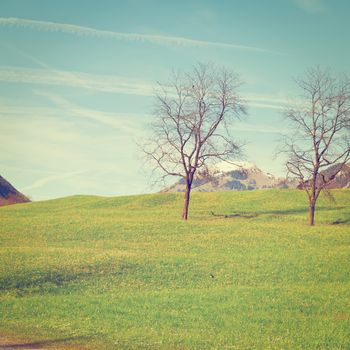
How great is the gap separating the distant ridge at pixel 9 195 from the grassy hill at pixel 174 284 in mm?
68424

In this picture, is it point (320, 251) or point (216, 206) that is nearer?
point (320, 251)

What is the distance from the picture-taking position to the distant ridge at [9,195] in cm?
12200

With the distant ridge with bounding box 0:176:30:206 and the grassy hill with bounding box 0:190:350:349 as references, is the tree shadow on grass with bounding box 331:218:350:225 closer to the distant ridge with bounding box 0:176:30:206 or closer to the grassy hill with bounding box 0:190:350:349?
the grassy hill with bounding box 0:190:350:349

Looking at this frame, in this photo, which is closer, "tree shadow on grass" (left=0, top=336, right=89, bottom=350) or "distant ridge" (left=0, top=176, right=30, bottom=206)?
"tree shadow on grass" (left=0, top=336, right=89, bottom=350)

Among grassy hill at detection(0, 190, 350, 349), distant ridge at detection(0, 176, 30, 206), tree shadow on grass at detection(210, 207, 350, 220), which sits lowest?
grassy hill at detection(0, 190, 350, 349)

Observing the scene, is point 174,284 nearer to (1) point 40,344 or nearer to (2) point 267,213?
(1) point 40,344

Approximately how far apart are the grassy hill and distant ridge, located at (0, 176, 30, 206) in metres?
68.4

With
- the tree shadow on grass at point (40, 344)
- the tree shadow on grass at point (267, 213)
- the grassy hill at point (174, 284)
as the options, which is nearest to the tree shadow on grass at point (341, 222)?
the grassy hill at point (174, 284)

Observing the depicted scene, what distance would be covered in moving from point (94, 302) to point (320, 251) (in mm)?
19998

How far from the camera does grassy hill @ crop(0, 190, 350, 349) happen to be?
786 inches

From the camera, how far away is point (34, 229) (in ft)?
163

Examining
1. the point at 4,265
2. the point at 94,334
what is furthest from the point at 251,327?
the point at 4,265

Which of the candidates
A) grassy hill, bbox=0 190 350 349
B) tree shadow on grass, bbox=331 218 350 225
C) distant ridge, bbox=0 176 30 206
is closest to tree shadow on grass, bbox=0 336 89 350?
grassy hill, bbox=0 190 350 349

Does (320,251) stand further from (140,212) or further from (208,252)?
(140,212)
